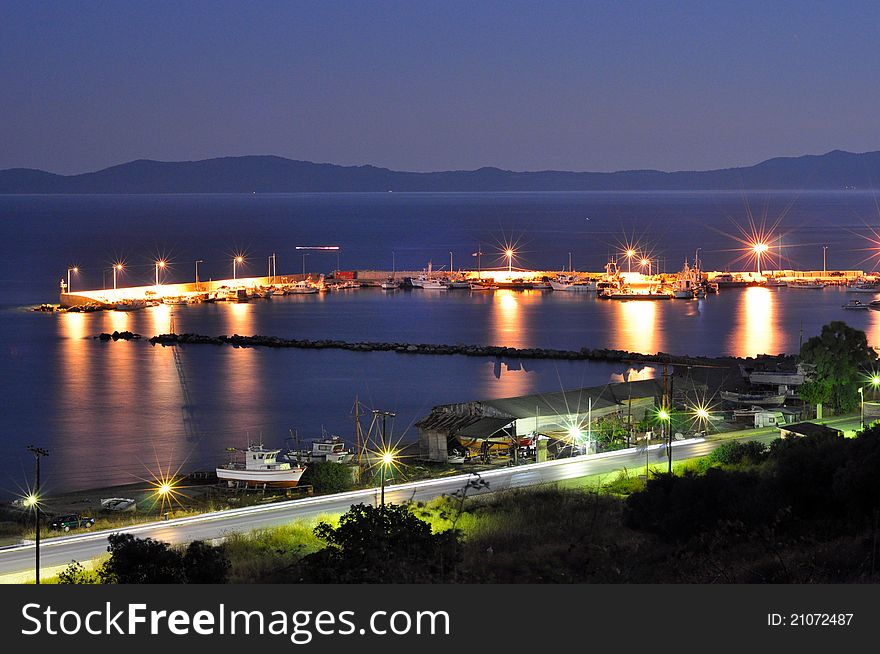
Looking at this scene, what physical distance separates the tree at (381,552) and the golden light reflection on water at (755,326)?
1475 cm

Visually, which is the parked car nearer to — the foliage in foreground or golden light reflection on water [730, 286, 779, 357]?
the foliage in foreground

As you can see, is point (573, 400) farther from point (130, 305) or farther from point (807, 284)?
point (807, 284)

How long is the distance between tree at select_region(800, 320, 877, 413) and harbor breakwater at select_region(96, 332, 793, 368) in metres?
5.38

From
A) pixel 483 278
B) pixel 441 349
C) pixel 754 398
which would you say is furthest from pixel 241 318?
pixel 754 398

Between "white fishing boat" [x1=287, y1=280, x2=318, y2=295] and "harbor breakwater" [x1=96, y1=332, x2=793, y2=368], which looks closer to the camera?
"harbor breakwater" [x1=96, y1=332, x2=793, y2=368]

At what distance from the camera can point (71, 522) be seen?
8.95 m

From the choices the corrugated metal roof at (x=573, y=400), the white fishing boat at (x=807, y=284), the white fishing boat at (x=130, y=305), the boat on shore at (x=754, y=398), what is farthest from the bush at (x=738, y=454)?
the white fishing boat at (x=807, y=284)

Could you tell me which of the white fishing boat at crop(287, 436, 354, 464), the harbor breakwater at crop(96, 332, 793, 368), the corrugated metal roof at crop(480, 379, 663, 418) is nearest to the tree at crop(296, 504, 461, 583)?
the white fishing boat at crop(287, 436, 354, 464)

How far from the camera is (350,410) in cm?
1548

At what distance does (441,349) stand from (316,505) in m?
12.4

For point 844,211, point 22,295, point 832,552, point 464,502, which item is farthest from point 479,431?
point 844,211

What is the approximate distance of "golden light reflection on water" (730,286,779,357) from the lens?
21.0 meters

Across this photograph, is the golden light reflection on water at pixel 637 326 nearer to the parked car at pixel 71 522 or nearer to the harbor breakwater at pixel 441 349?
the harbor breakwater at pixel 441 349

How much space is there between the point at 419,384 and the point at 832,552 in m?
11.8
